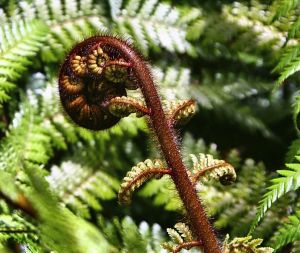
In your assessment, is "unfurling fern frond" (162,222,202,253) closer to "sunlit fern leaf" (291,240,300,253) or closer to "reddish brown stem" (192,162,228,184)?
"reddish brown stem" (192,162,228,184)

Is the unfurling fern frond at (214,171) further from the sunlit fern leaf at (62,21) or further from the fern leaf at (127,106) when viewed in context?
the sunlit fern leaf at (62,21)

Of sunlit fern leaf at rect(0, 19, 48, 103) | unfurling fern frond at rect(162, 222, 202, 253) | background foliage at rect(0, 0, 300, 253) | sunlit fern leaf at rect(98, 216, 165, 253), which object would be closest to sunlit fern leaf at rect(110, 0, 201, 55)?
background foliage at rect(0, 0, 300, 253)

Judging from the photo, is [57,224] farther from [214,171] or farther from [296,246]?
[296,246]

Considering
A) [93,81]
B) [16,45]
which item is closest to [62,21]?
[16,45]

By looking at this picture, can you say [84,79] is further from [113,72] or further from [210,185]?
[210,185]

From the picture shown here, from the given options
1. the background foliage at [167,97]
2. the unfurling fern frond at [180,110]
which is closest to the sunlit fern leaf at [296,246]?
the background foliage at [167,97]

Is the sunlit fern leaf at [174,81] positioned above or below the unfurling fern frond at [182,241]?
below
